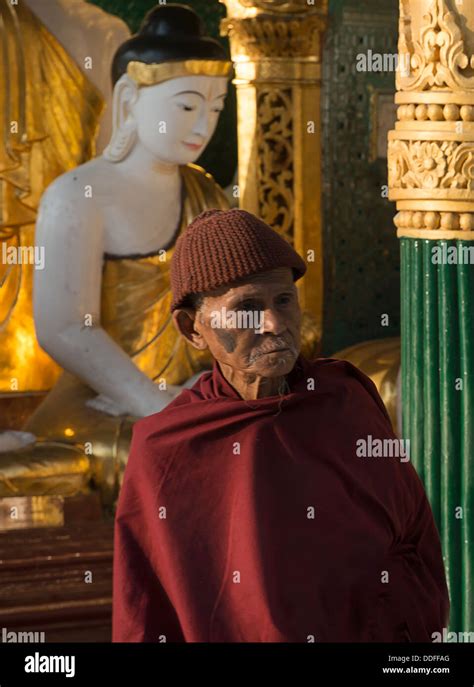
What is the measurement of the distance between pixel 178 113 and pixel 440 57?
7.29 feet

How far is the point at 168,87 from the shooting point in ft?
18.0

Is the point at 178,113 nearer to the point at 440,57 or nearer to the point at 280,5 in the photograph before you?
the point at 280,5

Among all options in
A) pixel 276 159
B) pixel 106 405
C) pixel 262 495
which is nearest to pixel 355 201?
pixel 276 159

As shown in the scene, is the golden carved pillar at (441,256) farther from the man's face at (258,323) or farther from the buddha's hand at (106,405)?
the buddha's hand at (106,405)

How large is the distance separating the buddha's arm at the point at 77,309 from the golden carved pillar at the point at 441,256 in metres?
1.97

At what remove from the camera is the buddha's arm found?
541cm

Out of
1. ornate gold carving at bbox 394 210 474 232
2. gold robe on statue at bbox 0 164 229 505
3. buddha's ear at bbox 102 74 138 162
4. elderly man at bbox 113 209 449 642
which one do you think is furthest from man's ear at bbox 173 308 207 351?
buddha's ear at bbox 102 74 138 162

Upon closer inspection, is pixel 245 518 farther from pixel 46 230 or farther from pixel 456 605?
pixel 46 230

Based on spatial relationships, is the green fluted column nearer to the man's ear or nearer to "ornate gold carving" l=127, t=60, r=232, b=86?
the man's ear

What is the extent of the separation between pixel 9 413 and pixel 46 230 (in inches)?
32.3

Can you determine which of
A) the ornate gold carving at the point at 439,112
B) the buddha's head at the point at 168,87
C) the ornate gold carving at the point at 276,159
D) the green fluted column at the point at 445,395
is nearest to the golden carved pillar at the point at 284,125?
the ornate gold carving at the point at 276,159

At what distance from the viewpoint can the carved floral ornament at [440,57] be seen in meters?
3.32

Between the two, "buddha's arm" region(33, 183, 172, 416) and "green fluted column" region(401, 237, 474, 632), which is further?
"buddha's arm" region(33, 183, 172, 416)

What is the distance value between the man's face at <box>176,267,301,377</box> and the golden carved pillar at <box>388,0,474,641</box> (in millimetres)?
1273
